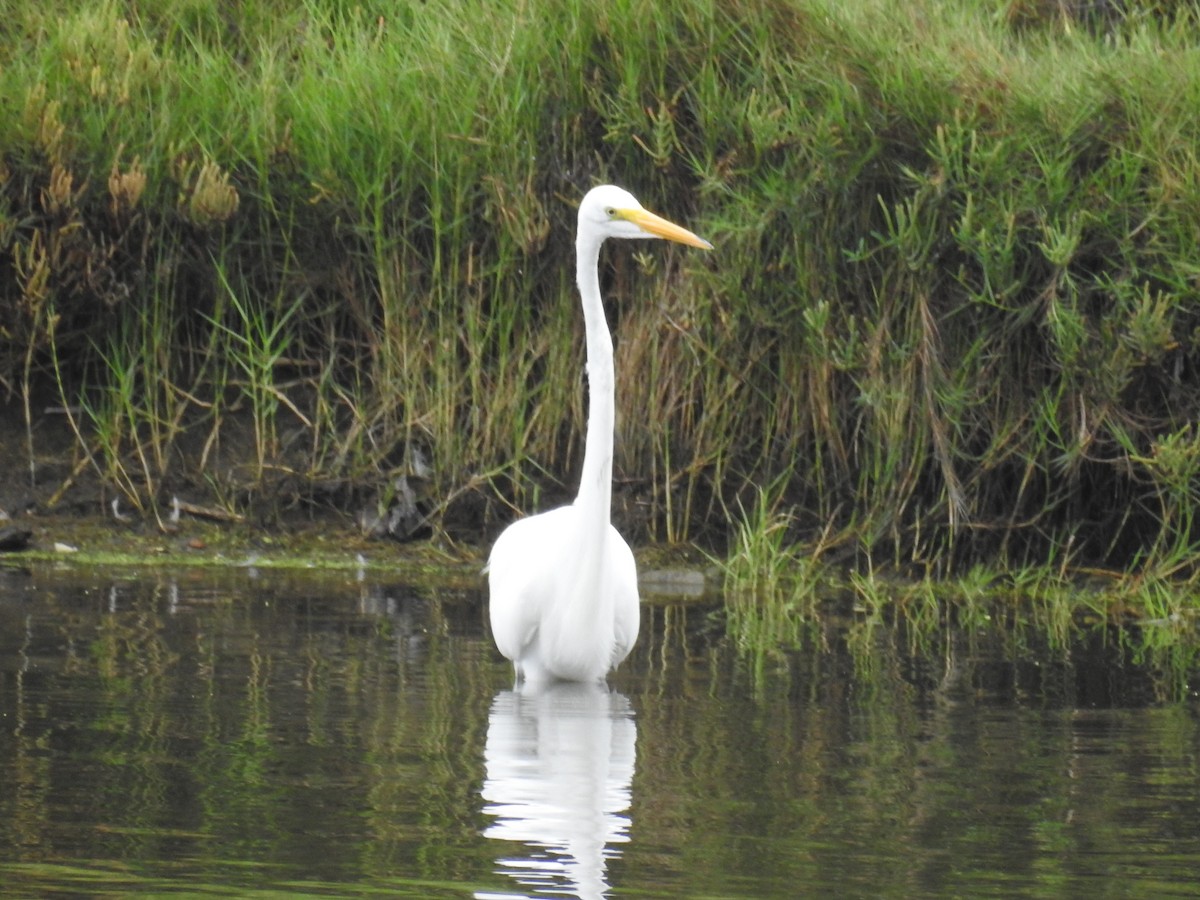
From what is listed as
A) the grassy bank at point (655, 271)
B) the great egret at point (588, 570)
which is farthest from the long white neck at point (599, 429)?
the grassy bank at point (655, 271)

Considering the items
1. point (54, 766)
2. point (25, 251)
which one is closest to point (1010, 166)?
point (25, 251)

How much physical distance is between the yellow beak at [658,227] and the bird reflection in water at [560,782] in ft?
3.98

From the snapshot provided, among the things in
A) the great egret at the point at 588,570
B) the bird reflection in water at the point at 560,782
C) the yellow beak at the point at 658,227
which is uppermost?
the yellow beak at the point at 658,227

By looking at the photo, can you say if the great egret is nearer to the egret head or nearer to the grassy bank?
the egret head

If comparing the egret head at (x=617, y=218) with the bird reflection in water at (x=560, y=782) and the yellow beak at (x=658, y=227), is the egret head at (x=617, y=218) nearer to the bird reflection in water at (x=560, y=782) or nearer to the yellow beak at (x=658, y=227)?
the yellow beak at (x=658, y=227)

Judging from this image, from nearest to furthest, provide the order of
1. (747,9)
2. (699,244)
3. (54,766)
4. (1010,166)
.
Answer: (54,766) → (699,244) → (1010,166) → (747,9)

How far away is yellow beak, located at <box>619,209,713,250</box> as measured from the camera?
5039mm

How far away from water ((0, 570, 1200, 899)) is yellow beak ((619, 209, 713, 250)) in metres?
1.18

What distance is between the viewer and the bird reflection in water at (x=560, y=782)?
334 cm

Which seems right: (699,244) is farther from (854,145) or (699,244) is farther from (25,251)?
(25,251)

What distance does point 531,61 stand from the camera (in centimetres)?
721

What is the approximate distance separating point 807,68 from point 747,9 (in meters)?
0.38

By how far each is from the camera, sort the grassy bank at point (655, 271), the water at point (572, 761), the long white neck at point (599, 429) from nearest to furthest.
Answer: the water at point (572, 761) < the long white neck at point (599, 429) < the grassy bank at point (655, 271)

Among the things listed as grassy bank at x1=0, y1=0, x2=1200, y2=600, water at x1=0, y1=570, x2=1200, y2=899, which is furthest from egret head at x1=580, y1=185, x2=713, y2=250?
grassy bank at x1=0, y1=0, x2=1200, y2=600
